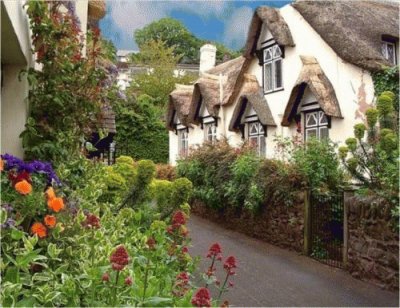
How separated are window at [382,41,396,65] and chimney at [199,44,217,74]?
1172 cm

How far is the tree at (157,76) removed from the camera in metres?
26.1

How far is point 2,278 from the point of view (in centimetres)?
239

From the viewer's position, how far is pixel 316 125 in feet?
42.9

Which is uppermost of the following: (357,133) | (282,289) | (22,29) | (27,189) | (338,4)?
(338,4)

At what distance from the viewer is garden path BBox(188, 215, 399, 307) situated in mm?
5988

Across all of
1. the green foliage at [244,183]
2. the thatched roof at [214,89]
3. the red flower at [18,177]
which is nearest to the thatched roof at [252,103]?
the thatched roof at [214,89]

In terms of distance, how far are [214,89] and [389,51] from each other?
7.27 meters

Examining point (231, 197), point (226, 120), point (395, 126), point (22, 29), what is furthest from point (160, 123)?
point (22, 29)

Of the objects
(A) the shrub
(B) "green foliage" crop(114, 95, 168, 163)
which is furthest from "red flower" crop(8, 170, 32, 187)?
(B) "green foliage" crop(114, 95, 168, 163)

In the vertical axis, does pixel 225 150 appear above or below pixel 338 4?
below

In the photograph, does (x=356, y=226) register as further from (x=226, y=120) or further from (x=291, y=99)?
(x=226, y=120)

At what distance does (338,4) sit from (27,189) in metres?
13.2

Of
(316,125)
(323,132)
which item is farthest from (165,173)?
(323,132)

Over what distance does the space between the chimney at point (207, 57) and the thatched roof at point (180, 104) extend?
247 cm
